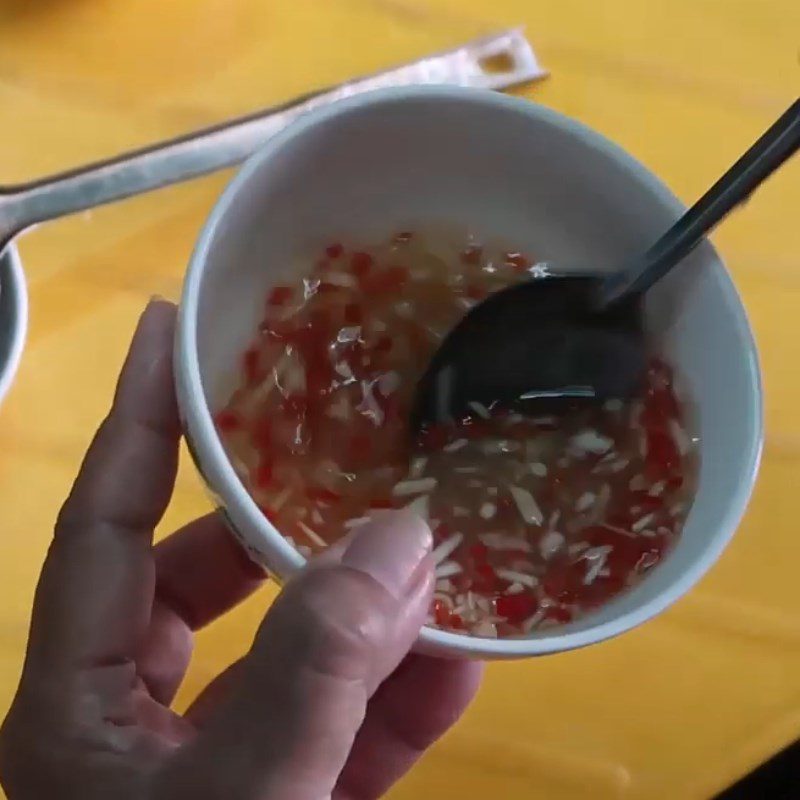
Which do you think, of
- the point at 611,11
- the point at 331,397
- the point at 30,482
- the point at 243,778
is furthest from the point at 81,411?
the point at 611,11

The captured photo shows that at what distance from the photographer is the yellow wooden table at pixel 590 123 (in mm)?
644

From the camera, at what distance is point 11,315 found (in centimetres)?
66

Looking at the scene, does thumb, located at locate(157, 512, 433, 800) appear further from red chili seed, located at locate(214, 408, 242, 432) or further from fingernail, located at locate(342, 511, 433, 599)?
red chili seed, located at locate(214, 408, 242, 432)

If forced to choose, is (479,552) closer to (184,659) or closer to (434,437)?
(434,437)

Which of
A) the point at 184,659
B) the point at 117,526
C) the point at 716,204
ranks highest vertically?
the point at 716,204

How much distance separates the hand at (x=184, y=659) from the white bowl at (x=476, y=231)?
32 mm

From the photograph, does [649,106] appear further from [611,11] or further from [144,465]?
[144,465]

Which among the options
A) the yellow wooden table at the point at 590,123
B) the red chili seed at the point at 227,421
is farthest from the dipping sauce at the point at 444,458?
the yellow wooden table at the point at 590,123

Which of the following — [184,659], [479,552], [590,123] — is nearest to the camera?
[479,552]

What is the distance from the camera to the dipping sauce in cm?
49

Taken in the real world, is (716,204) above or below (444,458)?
above

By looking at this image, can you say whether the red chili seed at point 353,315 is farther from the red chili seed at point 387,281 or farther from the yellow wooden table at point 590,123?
the yellow wooden table at point 590,123

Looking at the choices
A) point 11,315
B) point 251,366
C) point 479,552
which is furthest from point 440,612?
point 11,315

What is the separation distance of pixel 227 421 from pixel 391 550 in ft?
0.41
